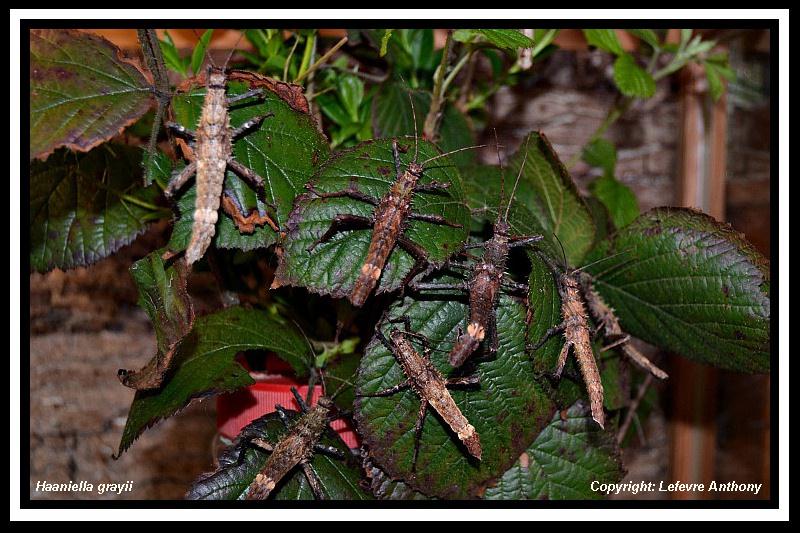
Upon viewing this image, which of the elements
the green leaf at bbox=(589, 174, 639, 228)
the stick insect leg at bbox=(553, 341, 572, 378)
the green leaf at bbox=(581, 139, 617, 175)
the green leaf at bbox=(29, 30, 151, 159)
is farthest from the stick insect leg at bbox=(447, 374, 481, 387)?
the green leaf at bbox=(581, 139, 617, 175)

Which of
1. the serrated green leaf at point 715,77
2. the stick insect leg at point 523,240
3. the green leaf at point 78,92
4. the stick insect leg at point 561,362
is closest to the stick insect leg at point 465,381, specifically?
the stick insect leg at point 561,362

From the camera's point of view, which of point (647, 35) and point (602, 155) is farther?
point (602, 155)

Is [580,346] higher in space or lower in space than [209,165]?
lower

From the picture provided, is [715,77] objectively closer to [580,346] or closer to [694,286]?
[694,286]

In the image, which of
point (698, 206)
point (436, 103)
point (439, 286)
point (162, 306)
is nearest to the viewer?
point (162, 306)

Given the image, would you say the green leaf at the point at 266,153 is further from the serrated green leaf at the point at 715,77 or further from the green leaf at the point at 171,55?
the serrated green leaf at the point at 715,77
